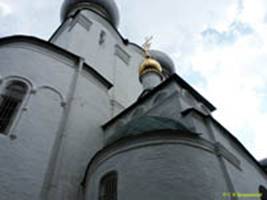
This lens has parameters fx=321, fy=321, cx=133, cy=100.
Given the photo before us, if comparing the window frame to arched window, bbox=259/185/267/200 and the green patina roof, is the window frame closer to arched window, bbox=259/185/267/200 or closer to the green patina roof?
the green patina roof

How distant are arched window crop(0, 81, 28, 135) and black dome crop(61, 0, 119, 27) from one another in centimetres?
1213

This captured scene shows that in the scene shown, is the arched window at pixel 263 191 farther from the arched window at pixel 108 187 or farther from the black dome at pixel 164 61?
the black dome at pixel 164 61

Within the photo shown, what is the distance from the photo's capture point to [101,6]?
2175 cm

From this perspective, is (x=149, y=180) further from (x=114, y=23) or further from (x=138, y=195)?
(x=114, y=23)

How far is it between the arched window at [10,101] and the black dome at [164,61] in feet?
50.6

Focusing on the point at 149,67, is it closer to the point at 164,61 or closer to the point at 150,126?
the point at 150,126

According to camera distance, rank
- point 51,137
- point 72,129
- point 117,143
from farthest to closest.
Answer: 1. point 72,129
2. point 51,137
3. point 117,143

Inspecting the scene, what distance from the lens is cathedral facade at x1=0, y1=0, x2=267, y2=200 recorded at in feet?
25.8

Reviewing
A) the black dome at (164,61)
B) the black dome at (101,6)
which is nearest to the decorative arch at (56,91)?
the black dome at (101,6)

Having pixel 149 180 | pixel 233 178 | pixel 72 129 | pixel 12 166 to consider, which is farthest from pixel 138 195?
pixel 72 129

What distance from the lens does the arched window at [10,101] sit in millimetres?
9625

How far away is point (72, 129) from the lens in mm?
10992

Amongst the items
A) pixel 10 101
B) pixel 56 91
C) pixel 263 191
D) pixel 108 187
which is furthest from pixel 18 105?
pixel 263 191

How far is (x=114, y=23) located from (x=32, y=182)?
15.4 metres
